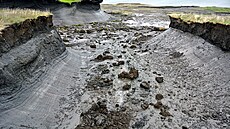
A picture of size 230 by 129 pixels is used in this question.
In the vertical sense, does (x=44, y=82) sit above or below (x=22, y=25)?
below

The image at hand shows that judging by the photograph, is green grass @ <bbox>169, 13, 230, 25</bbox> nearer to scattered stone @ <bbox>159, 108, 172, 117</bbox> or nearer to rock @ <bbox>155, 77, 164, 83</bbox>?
rock @ <bbox>155, 77, 164, 83</bbox>

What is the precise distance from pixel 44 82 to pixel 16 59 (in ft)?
8.55

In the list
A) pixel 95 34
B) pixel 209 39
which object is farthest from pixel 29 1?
pixel 209 39

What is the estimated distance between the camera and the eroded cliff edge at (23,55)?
1391cm

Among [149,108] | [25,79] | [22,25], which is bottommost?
[149,108]

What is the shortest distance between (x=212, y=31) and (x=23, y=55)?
1536cm

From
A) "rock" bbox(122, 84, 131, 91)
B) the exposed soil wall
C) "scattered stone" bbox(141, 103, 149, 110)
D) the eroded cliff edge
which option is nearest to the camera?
the eroded cliff edge

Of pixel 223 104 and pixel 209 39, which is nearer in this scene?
pixel 223 104

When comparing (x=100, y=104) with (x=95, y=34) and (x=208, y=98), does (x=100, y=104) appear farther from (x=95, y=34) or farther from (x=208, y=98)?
(x=95, y=34)

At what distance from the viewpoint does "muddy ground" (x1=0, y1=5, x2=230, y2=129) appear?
14.2 m

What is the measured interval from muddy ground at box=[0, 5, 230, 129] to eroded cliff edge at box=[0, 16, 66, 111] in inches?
29.6

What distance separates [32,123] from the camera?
1330cm

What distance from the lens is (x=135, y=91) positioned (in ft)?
59.7

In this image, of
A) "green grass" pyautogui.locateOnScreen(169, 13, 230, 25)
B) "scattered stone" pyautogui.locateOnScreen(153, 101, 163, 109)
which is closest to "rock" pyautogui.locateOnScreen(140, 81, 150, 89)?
"scattered stone" pyautogui.locateOnScreen(153, 101, 163, 109)
